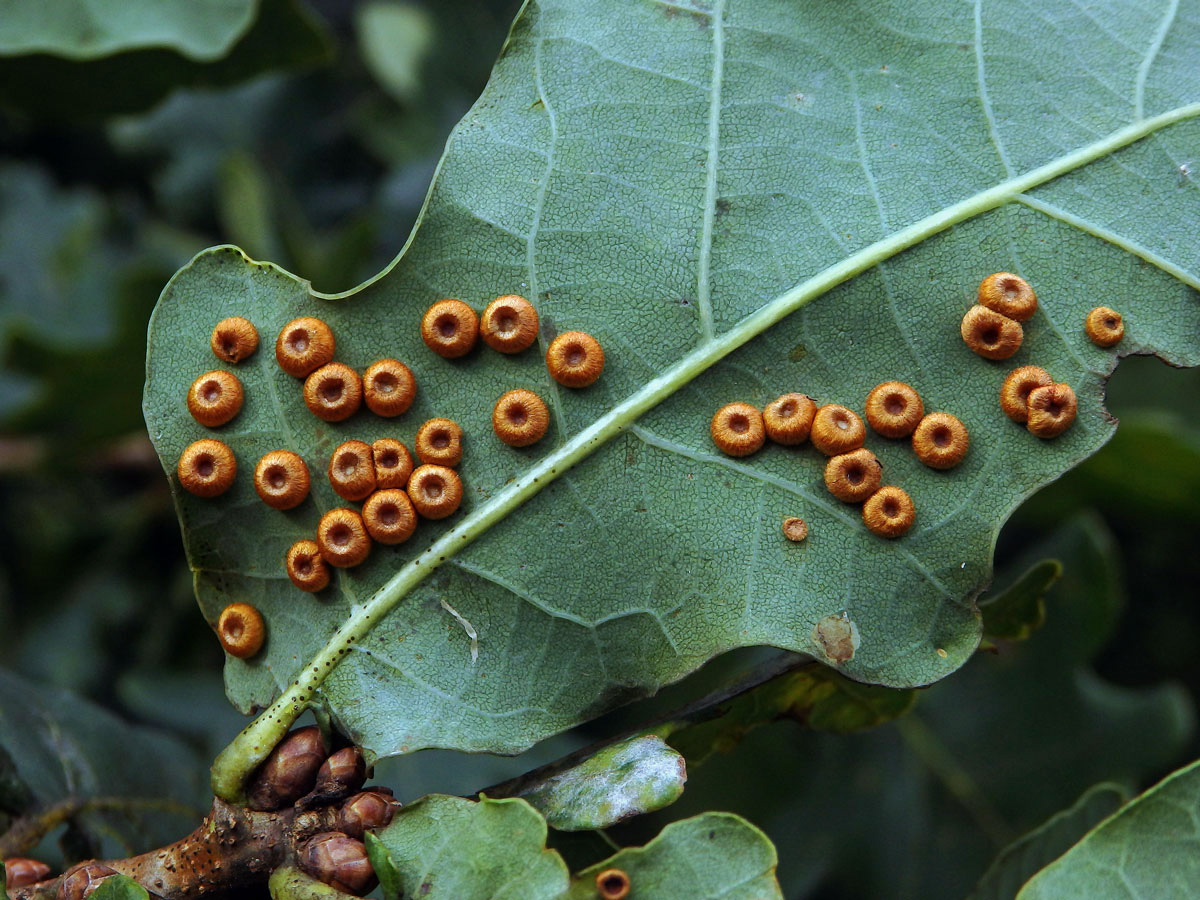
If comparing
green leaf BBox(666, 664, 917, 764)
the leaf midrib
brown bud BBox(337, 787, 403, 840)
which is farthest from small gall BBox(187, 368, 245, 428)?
green leaf BBox(666, 664, 917, 764)

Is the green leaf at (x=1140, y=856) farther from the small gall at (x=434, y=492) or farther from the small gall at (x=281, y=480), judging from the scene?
the small gall at (x=281, y=480)

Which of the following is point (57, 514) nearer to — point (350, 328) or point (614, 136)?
point (350, 328)

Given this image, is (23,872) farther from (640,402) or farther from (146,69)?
(146,69)

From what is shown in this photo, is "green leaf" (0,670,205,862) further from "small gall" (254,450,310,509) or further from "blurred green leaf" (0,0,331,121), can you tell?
"blurred green leaf" (0,0,331,121)

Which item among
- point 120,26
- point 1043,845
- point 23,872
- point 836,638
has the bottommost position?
point 1043,845

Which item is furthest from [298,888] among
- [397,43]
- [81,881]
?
[397,43]

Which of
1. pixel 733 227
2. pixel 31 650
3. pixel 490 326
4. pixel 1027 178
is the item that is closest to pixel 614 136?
pixel 733 227
